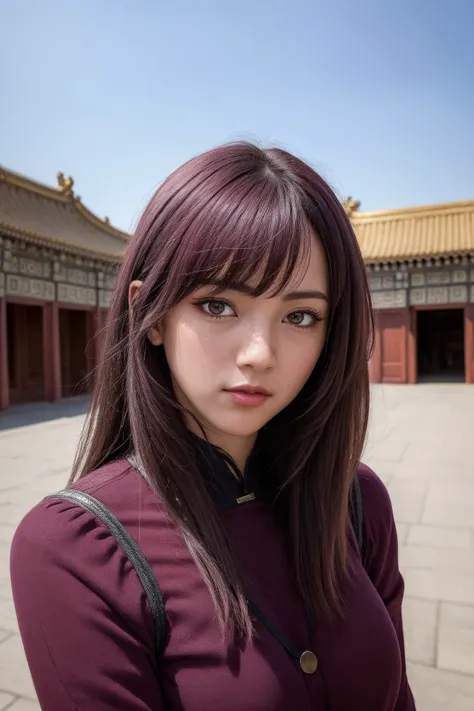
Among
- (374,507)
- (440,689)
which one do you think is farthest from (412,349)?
(374,507)

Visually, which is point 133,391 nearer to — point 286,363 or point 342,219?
point 286,363

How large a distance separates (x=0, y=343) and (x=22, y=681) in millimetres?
8993

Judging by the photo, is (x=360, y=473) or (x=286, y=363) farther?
(x=360, y=473)

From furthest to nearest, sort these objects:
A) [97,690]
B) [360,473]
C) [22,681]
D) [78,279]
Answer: [78,279] < [22,681] < [360,473] < [97,690]

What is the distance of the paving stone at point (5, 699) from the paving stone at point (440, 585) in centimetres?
206

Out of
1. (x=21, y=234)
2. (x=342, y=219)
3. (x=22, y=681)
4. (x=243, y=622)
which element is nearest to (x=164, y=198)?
(x=342, y=219)

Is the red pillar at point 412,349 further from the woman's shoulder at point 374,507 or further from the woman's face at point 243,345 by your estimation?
the woman's face at point 243,345

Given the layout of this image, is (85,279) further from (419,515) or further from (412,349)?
(419,515)

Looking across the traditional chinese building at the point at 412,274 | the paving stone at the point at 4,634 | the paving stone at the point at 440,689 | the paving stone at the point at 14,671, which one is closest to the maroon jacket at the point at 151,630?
the paving stone at the point at 440,689

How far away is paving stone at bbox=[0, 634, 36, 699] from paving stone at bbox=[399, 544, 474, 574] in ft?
7.18

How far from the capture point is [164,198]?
863mm

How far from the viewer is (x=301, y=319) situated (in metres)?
0.90

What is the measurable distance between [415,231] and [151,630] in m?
16.9

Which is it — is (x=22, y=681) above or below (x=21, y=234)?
below
